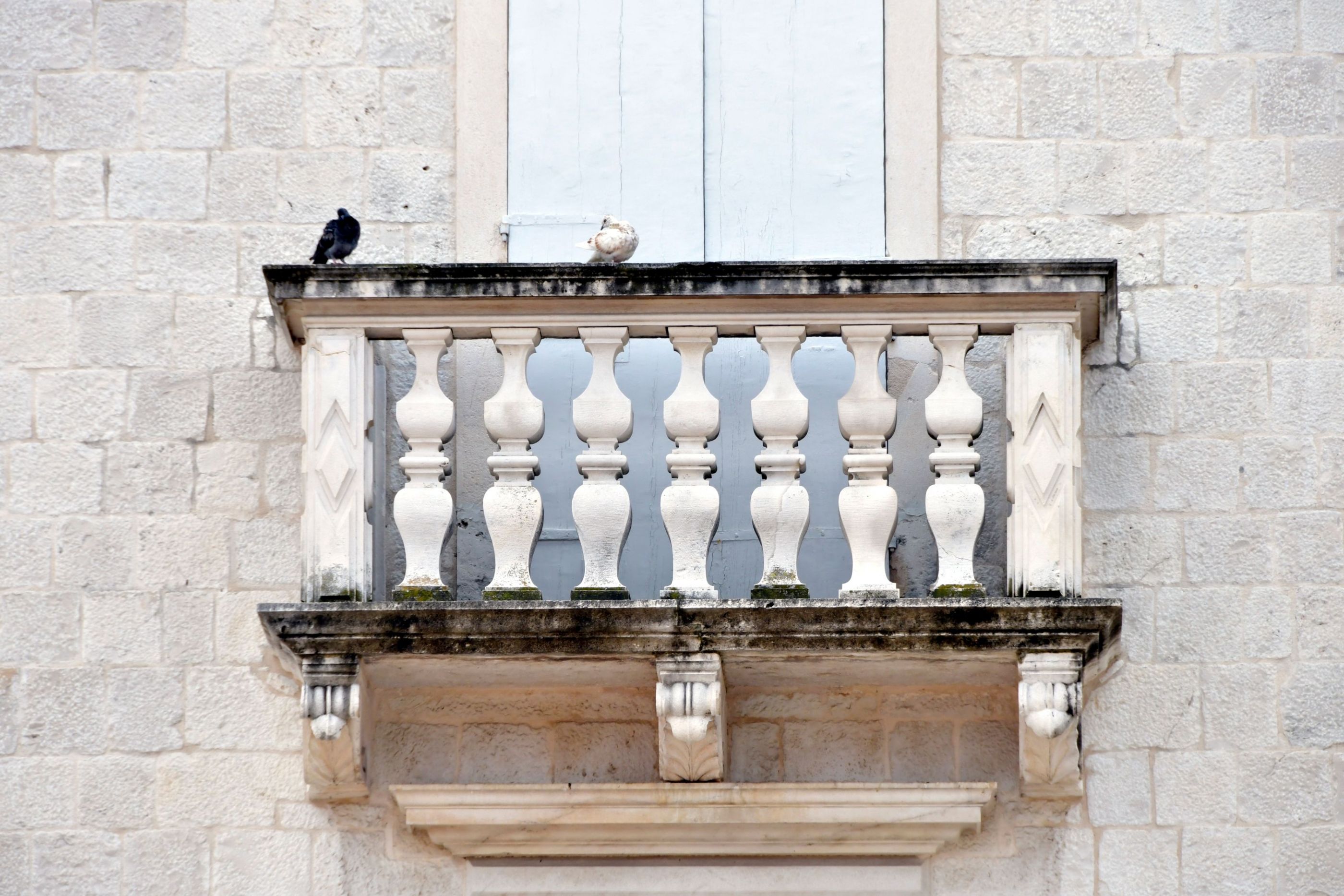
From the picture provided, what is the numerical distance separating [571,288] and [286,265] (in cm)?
72

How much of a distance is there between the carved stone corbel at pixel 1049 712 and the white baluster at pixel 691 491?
2.66 feet

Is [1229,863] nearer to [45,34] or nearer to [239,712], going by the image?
[239,712]

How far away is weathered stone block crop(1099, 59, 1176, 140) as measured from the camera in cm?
572

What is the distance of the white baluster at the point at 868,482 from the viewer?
507 cm

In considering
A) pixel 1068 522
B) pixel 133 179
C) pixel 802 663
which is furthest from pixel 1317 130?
pixel 133 179

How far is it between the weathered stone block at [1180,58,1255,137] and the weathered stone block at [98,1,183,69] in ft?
9.37

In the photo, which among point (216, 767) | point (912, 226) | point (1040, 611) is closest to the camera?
point (1040, 611)

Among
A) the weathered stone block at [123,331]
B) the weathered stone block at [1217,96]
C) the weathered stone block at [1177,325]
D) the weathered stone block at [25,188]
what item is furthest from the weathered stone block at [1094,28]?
the weathered stone block at [25,188]

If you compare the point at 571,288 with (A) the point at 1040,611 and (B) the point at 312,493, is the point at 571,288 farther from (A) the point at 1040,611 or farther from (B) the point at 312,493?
(A) the point at 1040,611

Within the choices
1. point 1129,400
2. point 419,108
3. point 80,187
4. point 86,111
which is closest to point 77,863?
point 80,187

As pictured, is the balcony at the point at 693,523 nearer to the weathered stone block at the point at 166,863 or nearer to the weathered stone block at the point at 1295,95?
the weathered stone block at the point at 166,863

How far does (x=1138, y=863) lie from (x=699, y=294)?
1.84 metres

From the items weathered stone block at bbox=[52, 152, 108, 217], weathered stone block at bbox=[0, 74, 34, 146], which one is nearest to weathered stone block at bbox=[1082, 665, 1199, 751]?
weathered stone block at bbox=[52, 152, 108, 217]

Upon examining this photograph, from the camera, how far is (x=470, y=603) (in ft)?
16.4
